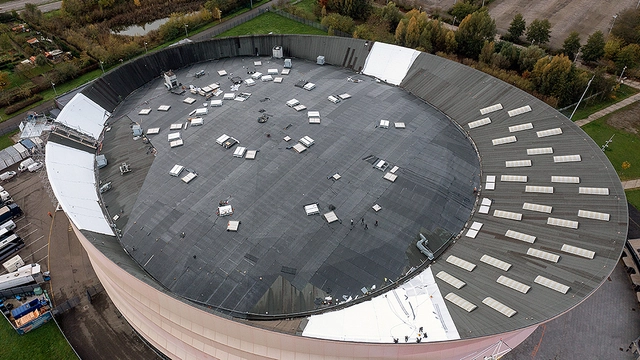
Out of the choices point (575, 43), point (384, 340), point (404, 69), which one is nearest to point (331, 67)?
point (404, 69)

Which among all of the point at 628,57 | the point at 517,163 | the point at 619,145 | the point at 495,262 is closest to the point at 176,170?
the point at 495,262

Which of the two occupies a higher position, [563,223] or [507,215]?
[563,223]

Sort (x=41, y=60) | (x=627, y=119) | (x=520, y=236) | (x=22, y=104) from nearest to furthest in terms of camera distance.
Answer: (x=520, y=236), (x=627, y=119), (x=22, y=104), (x=41, y=60)

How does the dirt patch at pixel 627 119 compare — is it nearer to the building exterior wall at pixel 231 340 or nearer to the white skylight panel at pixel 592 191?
the white skylight panel at pixel 592 191

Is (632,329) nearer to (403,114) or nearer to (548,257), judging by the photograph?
(548,257)

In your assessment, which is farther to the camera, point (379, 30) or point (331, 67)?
point (379, 30)

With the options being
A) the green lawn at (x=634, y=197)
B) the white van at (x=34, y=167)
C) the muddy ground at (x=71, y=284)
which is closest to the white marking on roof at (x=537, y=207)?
the green lawn at (x=634, y=197)

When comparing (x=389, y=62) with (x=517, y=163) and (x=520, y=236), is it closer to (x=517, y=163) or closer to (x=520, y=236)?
(x=517, y=163)
